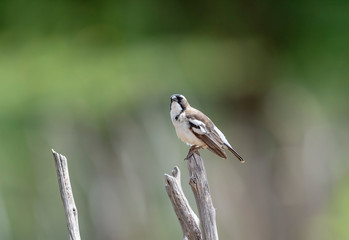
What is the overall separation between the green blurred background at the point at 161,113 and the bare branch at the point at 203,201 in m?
1.46

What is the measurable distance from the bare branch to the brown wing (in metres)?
0.31

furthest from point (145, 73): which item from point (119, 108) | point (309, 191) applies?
point (309, 191)

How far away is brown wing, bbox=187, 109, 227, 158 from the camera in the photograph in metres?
2.04

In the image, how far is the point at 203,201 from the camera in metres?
1.53

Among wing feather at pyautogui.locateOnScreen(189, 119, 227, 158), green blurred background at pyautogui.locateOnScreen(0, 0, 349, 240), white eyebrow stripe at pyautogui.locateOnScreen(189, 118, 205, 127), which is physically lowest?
wing feather at pyautogui.locateOnScreen(189, 119, 227, 158)

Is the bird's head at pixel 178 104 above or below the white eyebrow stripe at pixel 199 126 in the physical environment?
above

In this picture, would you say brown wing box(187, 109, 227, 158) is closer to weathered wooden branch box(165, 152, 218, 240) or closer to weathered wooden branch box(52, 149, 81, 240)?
weathered wooden branch box(165, 152, 218, 240)

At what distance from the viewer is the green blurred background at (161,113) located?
3195 mm

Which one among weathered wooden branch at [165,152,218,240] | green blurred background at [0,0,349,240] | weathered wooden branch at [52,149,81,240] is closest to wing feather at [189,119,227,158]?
weathered wooden branch at [165,152,218,240]

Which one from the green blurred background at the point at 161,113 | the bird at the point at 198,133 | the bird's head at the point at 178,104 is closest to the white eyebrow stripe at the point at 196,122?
the bird at the point at 198,133

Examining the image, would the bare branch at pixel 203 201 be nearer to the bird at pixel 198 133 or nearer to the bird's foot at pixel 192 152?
the bird's foot at pixel 192 152

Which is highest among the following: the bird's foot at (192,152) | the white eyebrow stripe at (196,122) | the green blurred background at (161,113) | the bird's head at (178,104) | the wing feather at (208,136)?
the green blurred background at (161,113)

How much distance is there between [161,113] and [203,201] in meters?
1.87

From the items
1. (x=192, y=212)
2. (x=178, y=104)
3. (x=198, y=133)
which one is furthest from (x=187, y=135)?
(x=192, y=212)
